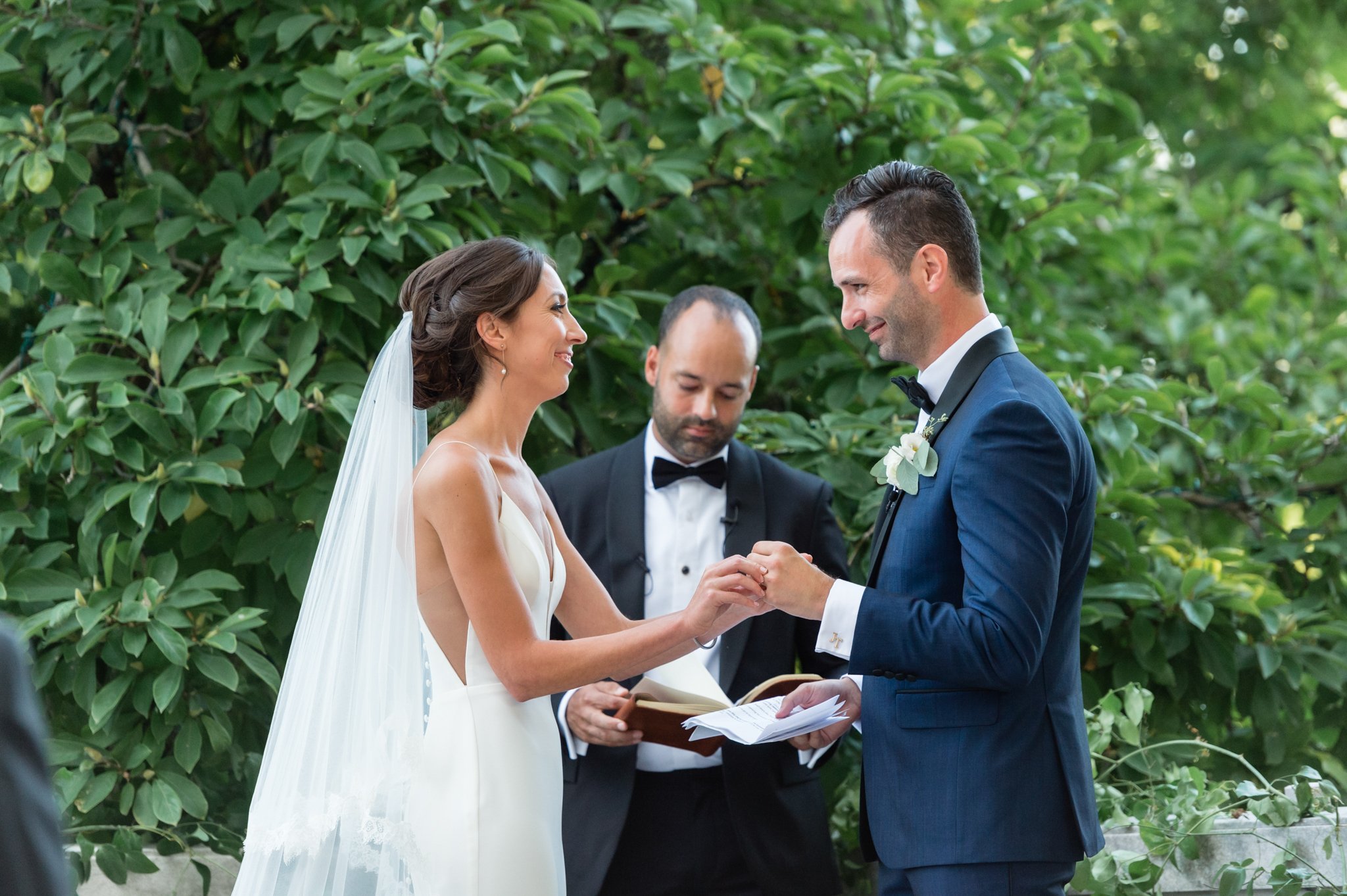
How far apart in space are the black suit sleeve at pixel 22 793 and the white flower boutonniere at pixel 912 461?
171 centimetres

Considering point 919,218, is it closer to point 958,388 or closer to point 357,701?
point 958,388

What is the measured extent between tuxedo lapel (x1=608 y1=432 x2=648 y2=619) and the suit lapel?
904 millimetres

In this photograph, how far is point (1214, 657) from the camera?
3.75 metres

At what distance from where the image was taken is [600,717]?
2.91 m

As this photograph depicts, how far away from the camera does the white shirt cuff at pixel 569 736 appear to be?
10.1ft

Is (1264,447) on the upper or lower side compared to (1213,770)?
upper

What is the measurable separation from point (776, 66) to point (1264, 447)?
212cm

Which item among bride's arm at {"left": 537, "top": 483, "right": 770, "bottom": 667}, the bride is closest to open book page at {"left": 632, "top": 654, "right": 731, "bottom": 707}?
bride's arm at {"left": 537, "top": 483, "right": 770, "bottom": 667}

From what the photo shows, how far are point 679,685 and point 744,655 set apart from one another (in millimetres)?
313

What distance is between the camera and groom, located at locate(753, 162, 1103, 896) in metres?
2.20

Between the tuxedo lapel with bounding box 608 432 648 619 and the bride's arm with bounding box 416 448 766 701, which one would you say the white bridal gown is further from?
A: the tuxedo lapel with bounding box 608 432 648 619

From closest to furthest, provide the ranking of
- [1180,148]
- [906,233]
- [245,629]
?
[906,233] → [245,629] → [1180,148]

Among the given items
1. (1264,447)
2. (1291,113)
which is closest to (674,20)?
(1264,447)

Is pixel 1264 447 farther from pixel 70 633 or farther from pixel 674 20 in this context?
pixel 70 633
